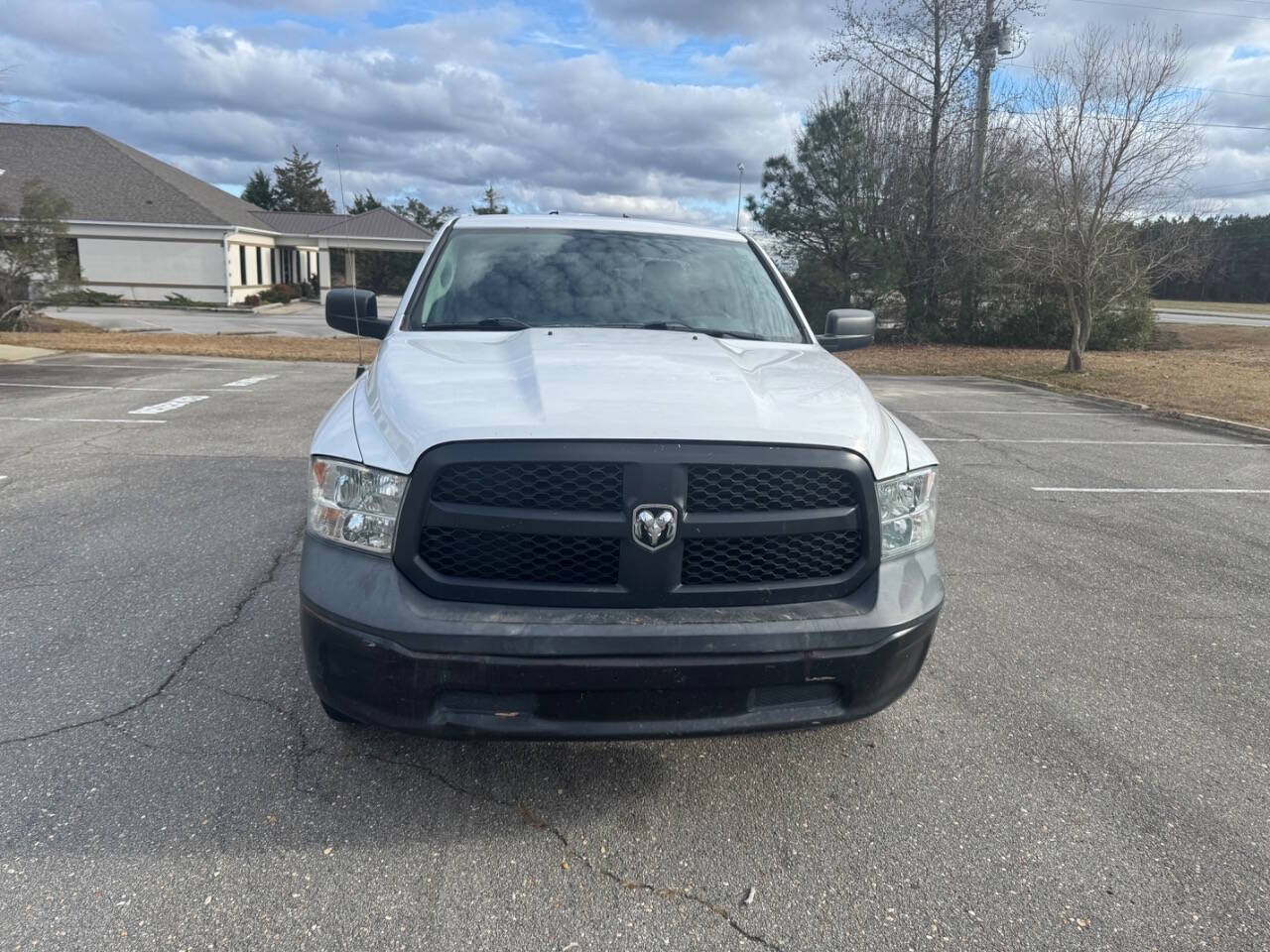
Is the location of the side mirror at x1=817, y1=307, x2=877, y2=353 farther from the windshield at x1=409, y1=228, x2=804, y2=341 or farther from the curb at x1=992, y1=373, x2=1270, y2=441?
the curb at x1=992, y1=373, x2=1270, y2=441

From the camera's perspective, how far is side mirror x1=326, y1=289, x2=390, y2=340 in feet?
13.8

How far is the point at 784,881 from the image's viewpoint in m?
2.42

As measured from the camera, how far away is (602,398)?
2557 mm

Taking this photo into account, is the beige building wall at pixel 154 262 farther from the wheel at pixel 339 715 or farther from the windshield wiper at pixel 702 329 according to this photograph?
the wheel at pixel 339 715

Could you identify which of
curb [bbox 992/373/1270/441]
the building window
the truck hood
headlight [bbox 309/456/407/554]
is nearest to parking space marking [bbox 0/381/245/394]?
the truck hood

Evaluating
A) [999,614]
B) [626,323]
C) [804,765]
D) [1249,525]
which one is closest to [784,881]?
[804,765]

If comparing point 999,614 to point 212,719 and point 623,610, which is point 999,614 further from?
point 212,719

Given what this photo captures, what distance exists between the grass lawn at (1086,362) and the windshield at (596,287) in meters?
10.2

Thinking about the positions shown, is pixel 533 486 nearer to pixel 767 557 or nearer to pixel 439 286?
pixel 767 557

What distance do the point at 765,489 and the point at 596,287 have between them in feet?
5.71

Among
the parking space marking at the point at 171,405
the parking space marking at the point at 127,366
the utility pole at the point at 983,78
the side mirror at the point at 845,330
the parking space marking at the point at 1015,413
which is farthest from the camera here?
the utility pole at the point at 983,78

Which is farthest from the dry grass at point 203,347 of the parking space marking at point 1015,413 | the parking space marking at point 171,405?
the parking space marking at point 1015,413

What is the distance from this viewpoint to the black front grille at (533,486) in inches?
94.0

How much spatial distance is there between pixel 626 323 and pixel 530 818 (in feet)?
6.62
